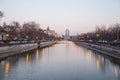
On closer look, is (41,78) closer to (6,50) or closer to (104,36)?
(6,50)

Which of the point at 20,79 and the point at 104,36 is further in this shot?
the point at 104,36

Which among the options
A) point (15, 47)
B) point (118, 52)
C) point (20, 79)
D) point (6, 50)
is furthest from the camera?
point (15, 47)

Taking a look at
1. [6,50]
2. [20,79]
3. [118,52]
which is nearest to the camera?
[20,79]

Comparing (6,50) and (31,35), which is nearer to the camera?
(6,50)

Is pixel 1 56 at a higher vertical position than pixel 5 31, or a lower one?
lower

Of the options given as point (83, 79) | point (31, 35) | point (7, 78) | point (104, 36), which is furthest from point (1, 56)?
point (31, 35)

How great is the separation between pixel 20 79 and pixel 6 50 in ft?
61.3

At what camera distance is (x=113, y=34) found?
71125 millimetres

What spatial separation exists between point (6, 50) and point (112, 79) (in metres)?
21.0

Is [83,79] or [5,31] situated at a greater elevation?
[5,31]

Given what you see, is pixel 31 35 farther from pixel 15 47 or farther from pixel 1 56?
pixel 1 56

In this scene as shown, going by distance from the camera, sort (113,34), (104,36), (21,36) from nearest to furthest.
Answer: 1. (113,34)
2. (104,36)
3. (21,36)

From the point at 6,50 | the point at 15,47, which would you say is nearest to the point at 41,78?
the point at 6,50

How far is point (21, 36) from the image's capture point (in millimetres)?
85438
